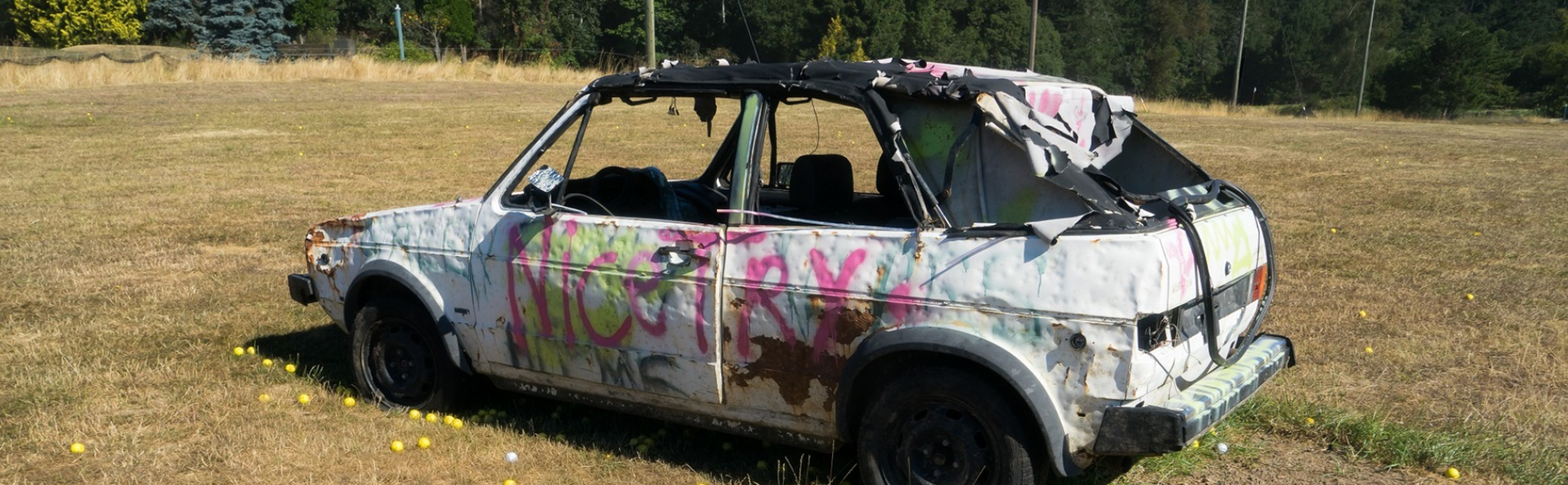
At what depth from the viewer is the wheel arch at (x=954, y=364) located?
3480mm

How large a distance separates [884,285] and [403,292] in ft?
8.14

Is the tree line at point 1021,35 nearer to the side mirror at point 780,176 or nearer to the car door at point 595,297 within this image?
the side mirror at point 780,176

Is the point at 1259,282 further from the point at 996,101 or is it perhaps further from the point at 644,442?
the point at 644,442

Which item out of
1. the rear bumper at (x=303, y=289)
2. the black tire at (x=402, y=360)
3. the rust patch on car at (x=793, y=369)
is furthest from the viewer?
the rear bumper at (x=303, y=289)

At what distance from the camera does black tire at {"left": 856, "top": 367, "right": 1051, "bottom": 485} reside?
11.8 ft

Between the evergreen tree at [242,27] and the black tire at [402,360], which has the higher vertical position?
the evergreen tree at [242,27]

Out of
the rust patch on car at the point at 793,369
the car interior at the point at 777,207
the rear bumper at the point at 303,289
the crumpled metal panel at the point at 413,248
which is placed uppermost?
the car interior at the point at 777,207

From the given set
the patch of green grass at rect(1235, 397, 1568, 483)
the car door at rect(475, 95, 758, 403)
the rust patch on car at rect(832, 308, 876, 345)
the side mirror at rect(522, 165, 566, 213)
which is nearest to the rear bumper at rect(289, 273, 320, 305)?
the car door at rect(475, 95, 758, 403)

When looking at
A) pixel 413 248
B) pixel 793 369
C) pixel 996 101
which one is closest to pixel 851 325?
pixel 793 369

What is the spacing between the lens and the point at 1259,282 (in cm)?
429

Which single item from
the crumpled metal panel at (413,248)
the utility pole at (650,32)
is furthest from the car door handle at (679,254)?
the utility pole at (650,32)

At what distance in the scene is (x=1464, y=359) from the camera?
5.91m

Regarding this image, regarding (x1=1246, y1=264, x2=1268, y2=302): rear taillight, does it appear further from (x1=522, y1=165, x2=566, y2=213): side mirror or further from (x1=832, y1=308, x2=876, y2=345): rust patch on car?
(x1=522, y1=165, x2=566, y2=213): side mirror

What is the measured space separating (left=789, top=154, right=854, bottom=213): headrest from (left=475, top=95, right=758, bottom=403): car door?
0.60 m
